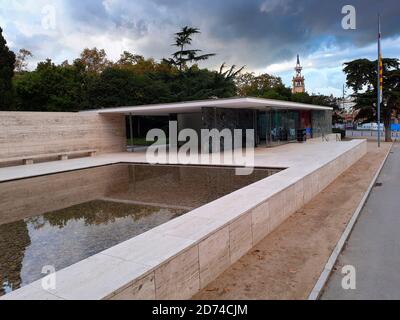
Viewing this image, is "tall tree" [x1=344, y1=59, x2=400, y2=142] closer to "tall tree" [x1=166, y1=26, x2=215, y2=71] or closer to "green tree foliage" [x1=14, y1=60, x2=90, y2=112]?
"tall tree" [x1=166, y1=26, x2=215, y2=71]

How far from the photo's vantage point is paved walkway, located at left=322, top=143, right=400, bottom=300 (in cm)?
343

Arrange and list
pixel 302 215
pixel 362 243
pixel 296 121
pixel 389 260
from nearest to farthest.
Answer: pixel 389 260 → pixel 362 243 → pixel 302 215 → pixel 296 121

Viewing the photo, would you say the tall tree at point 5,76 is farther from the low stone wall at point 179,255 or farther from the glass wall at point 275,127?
the low stone wall at point 179,255

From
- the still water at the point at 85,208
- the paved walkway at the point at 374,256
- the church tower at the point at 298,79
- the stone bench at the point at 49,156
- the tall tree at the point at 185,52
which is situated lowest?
the paved walkway at the point at 374,256

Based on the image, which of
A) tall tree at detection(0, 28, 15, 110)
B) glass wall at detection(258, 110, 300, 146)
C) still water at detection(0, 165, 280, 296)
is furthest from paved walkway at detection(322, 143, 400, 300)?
tall tree at detection(0, 28, 15, 110)

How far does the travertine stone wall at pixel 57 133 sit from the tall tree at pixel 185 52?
15.9 meters

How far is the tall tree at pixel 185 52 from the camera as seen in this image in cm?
3084

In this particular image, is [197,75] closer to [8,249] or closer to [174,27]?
[174,27]

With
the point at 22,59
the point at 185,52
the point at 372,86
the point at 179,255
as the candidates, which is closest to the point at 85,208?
the point at 179,255

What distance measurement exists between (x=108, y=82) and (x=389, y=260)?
25.9 meters

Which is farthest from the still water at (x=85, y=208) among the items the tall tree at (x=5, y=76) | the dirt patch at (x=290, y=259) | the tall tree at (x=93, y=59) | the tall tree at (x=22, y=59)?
the tall tree at (x=22, y=59)

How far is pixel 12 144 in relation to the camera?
12.5 m

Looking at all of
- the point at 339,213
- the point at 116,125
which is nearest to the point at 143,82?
the point at 116,125
